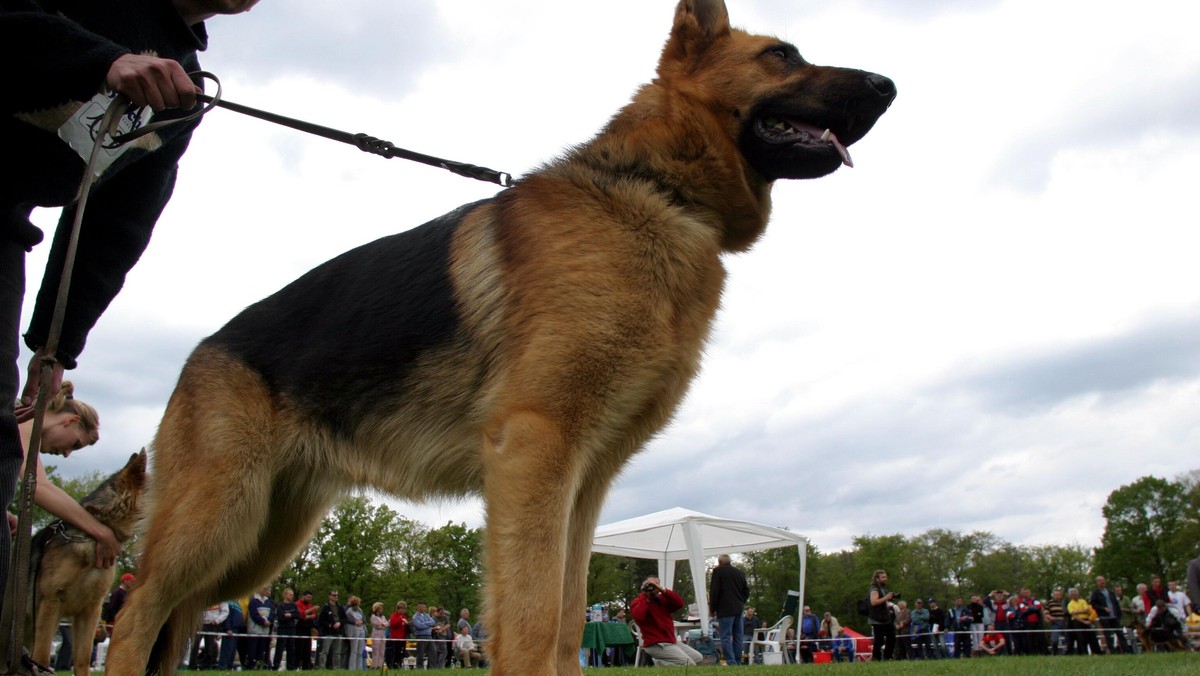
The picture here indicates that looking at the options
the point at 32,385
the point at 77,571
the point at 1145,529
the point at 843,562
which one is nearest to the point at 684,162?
the point at 32,385

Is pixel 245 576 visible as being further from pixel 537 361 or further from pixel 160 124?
pixel 160 124

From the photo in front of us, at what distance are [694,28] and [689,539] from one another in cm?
1823

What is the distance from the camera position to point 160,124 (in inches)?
87.0

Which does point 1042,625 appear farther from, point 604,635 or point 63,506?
point 63,506

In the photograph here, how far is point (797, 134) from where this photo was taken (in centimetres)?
368

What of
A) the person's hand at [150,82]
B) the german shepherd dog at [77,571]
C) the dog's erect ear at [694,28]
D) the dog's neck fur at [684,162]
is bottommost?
the german shepherd dog at [77,571]

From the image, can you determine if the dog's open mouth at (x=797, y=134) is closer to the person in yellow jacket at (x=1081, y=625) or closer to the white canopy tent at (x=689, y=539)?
the white canopy tent at (x=689, y=539)

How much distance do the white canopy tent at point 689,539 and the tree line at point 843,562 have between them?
6.45 metres

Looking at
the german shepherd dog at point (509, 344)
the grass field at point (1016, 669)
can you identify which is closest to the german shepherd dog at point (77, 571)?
the grass field at point (1016, 669)

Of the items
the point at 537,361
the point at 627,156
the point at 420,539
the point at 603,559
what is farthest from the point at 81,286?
the point at 603,559

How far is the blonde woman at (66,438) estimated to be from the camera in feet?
12.5

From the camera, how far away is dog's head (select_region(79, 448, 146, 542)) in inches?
261

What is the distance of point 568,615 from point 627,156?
6.60ft

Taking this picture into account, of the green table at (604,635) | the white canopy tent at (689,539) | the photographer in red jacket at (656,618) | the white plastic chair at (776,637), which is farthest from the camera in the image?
the white plastic chair at (776,637)
